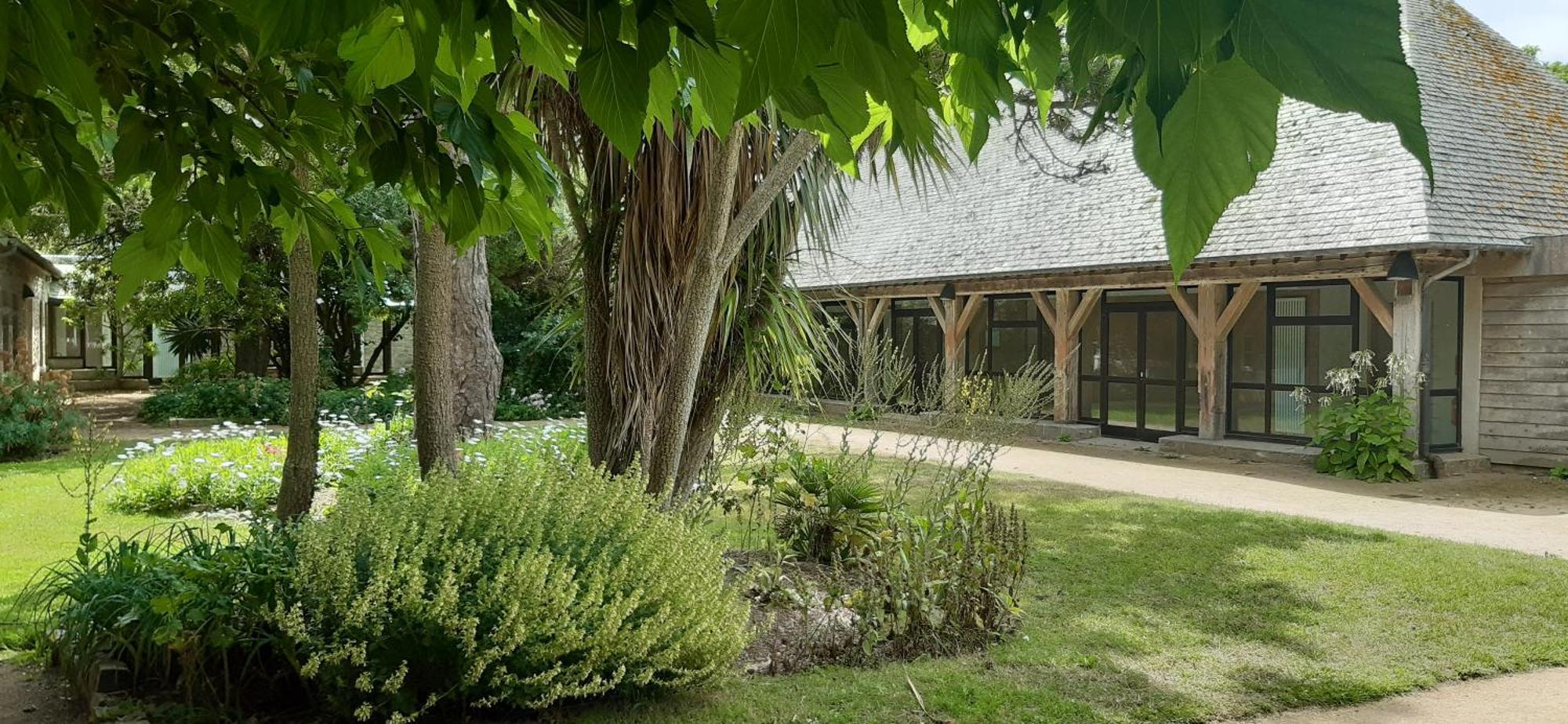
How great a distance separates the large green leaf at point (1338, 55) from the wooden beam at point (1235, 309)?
14.5 m

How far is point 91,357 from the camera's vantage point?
3061cm

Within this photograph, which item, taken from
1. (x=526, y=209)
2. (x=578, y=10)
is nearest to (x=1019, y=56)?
(x=578, y=10)

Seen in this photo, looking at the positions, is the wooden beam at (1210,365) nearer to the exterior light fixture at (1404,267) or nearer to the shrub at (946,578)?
the exterior light fixture at (1404,267)

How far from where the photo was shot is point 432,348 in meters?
4.97

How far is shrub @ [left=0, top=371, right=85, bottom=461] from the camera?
12117mm

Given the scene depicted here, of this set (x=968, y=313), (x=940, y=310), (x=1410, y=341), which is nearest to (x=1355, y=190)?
(x=1410, y=341)

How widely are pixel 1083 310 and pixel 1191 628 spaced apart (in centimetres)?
1094

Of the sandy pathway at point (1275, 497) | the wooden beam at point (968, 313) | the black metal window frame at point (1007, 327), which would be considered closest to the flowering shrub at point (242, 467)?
the sandy pathway at point (1275, 497)

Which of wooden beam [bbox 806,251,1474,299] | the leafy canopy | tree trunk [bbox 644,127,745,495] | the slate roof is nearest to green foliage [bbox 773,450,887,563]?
tree trunk [bbox 644,127,745,495]

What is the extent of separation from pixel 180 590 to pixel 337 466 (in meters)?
5.31

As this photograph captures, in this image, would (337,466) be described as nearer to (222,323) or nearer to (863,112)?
(863,112)

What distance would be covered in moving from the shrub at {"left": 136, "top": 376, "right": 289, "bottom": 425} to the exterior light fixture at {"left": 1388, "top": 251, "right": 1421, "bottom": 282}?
16.0 meters

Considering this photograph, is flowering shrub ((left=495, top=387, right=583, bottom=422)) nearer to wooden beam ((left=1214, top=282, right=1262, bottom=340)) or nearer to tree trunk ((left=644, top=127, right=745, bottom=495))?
wooden beam ((left=1214, top=282, right=1262, bottom=340))

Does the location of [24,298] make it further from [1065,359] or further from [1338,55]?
[1338,55]
